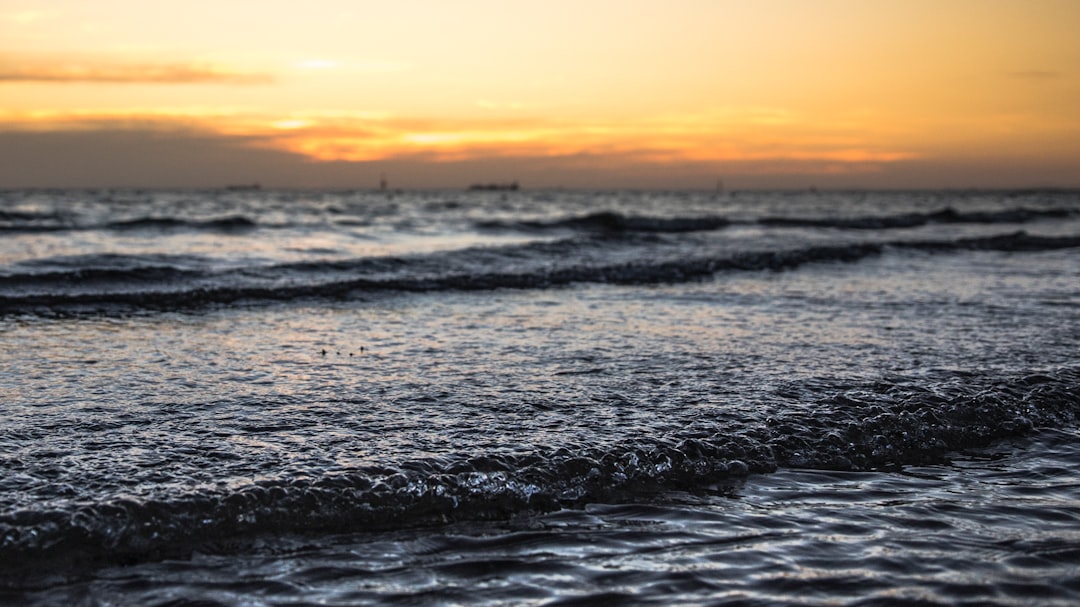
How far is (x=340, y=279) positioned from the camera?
12.9m

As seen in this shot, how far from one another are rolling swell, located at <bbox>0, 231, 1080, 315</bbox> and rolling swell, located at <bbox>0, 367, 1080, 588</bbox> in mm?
6693

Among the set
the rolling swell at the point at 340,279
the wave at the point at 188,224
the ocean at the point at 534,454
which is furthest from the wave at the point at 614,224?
the ocean at the point at 534,454

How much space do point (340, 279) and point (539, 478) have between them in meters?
9.38

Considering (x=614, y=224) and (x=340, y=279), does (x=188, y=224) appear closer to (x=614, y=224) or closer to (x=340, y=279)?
(x=614, y=224)

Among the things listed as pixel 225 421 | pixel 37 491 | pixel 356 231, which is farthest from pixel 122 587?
pixel 356 231

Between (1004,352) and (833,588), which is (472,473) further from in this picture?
(1004,352)

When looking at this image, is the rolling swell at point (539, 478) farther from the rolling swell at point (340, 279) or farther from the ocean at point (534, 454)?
the rolling swell at point (340, 279)

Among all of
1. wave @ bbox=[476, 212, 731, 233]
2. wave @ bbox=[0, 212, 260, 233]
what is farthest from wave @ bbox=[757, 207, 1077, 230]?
wave @ bbox=[0, 212, 260, 233]

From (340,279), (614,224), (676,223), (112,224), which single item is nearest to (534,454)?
(340,279)

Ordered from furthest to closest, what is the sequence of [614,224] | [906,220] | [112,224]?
[906,220] → [614,224] → [112,224]

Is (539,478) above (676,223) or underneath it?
underneath

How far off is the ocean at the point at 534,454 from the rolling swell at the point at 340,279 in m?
0.21

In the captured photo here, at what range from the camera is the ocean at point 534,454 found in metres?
3.21

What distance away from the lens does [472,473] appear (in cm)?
407
